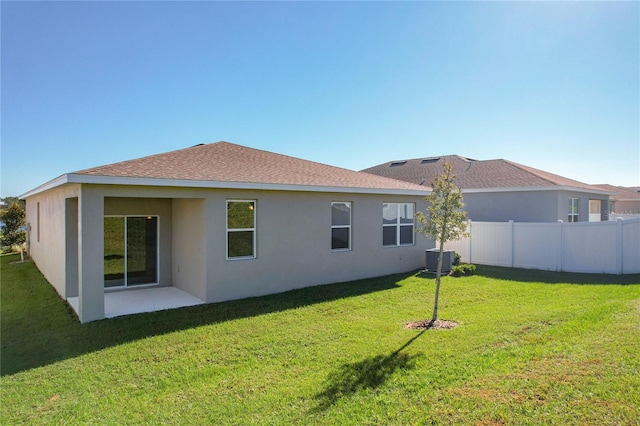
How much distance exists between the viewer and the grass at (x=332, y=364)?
423cm

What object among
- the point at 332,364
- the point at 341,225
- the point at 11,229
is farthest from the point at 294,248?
the point at 11,229

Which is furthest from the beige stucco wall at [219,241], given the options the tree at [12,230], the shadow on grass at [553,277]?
the tree at [12,230]

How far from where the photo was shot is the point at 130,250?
11430 millimetres

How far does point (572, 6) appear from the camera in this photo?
1082cm

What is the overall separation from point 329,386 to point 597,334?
4.59m

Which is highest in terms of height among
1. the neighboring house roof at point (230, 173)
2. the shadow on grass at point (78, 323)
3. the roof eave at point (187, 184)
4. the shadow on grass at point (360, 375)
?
the neighboring house roof at point (230, 173)

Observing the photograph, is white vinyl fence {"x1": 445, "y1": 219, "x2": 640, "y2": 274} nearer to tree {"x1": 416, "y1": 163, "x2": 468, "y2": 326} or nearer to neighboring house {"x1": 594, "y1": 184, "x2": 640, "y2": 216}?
tree {"x1": 416, "y1": 163, "x2": 468, "y2": 326}

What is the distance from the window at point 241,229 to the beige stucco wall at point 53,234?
3584mm

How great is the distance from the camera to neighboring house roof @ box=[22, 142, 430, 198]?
8445 mm

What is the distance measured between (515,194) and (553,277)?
22.4 ft

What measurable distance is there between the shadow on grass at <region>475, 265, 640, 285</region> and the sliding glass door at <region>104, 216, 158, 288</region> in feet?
36.5

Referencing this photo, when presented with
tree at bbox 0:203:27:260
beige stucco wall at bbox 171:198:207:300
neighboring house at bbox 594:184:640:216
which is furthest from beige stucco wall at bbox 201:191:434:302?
neighboring house at bbox 594:184:640:216

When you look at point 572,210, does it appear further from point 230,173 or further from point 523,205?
point 230,173

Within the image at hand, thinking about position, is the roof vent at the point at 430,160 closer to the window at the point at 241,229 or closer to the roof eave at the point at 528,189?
the roof eave at the point at 528,189
